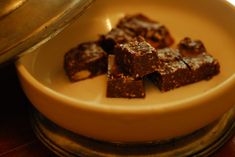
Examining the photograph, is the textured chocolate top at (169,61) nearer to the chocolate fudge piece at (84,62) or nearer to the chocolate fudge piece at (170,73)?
the chocolate fudge piece at (170,73)

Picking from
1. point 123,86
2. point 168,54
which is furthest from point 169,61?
point 123,86

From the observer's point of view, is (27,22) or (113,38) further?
(113,38)

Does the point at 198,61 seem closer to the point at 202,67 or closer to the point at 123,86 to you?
the point at 202,67

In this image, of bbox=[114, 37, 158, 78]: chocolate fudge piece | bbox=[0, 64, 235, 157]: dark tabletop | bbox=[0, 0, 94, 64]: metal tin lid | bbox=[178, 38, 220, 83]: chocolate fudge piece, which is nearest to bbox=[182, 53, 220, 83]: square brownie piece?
bbox=[178, 38, 220, 83]: chocolate fudge piece

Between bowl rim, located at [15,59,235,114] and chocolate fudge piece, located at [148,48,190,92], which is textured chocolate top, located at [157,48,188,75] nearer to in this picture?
chocolate fudge piece, located at [148,48,190,92]

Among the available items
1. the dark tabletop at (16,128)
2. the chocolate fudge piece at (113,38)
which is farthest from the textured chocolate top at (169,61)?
the dark tabletop at (16,128)

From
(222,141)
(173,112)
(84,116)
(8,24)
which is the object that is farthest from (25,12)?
(222,141)
